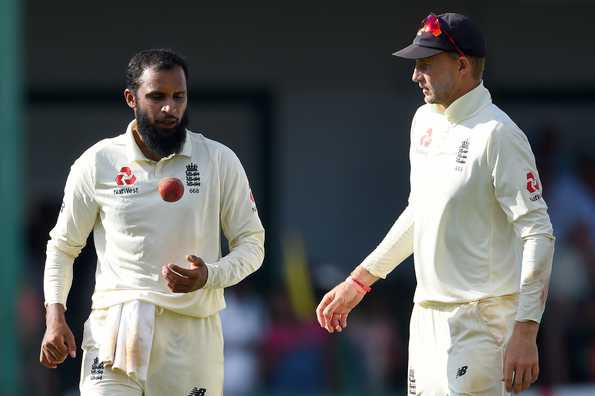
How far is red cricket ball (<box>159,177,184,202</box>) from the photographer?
17.7 ft

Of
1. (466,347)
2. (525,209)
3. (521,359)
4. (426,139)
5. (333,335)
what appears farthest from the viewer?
(333,335)

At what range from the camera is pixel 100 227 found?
553 cm

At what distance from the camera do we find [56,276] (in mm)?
5531

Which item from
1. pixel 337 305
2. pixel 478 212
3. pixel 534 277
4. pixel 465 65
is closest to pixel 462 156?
pixel 478 212

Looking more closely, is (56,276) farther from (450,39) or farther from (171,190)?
(450,39)

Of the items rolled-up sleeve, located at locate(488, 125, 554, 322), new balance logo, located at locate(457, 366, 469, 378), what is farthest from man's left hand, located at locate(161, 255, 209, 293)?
rolled-up sleeve, located at locate(488, 125, 554, 322)

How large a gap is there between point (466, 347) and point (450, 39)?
1055 millimetres

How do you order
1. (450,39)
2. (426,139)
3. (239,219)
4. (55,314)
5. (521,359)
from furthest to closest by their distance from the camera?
(239,219), (55,314), (426,139), (450,39), (521,359)

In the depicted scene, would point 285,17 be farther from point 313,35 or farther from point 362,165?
point 362,165

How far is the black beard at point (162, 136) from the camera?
543 centimetres

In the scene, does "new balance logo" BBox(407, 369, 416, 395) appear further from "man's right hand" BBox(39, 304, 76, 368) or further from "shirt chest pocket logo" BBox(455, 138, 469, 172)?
"man's right hand" BBox(39, 304, 76, 368)

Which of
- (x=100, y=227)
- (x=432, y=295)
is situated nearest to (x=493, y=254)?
(x=432, y=295)

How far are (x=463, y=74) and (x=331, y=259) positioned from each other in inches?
292

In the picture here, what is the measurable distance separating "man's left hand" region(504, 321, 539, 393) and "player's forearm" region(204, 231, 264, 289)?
1046 millimetres
